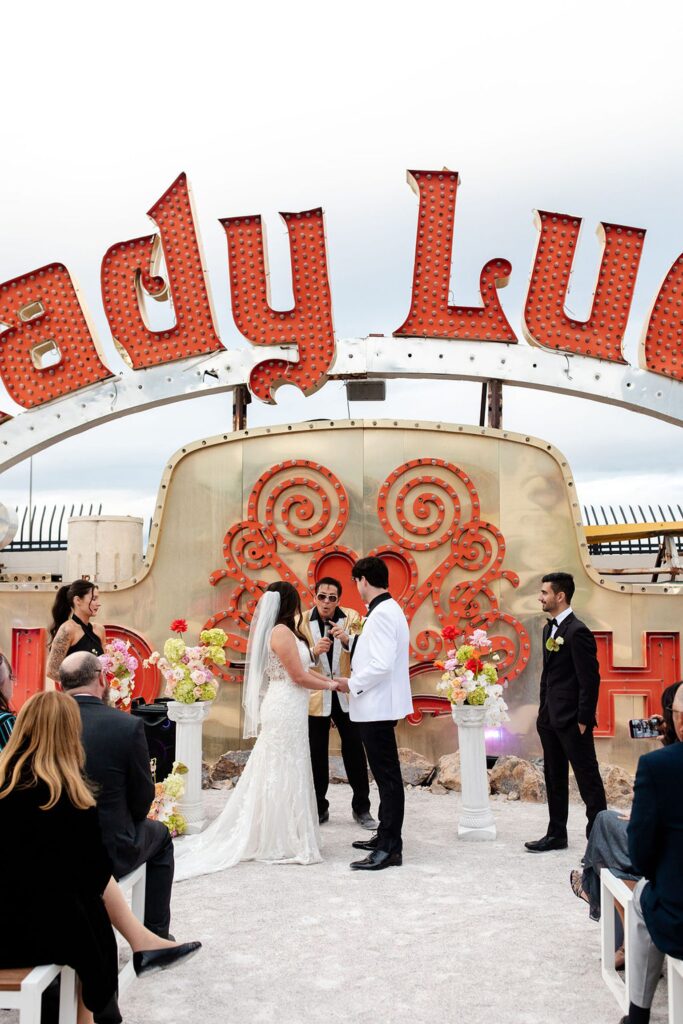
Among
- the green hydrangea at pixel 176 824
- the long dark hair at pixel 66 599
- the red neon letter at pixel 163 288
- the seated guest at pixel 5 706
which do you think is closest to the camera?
the seated guest at pixel 5 706

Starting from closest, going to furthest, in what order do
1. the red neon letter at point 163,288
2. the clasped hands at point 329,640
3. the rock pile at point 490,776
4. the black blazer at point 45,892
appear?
the black blazer at point 45,892, the clasped hands at point 329,640, the rock pile at point 490,776, the red neon letter at point 163,288

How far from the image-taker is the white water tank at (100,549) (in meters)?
9.79

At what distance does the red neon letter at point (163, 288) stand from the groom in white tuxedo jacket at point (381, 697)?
183 inches

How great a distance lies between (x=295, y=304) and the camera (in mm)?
9742

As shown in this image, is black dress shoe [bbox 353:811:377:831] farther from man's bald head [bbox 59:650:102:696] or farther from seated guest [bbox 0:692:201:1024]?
seated guest [bbox 0:692:201:1024]

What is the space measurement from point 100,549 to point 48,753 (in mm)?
6655

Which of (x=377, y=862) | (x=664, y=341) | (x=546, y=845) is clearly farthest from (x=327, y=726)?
(x=664, y=341)

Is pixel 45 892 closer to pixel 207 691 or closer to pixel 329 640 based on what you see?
pixel 329 640

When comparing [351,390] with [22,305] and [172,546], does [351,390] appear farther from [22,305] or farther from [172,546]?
[22,305]

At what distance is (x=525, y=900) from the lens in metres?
5.44

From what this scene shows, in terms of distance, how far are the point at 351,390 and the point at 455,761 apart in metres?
3.88

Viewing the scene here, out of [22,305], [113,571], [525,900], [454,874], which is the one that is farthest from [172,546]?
[525,900]

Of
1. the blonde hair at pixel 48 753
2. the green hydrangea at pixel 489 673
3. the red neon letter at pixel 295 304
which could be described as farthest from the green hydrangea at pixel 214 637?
the blonde hair at pixel 48 753

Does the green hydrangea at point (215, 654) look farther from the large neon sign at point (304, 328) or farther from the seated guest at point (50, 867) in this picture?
the seated guest at point (50, 867)
